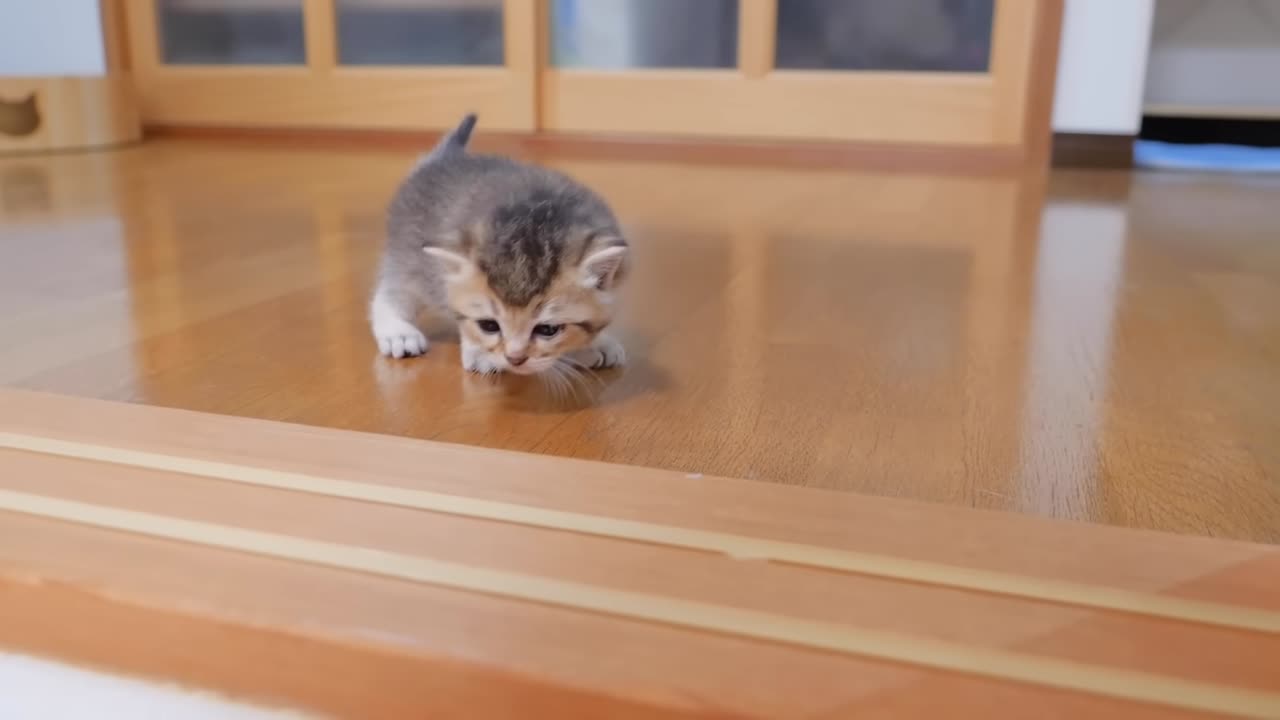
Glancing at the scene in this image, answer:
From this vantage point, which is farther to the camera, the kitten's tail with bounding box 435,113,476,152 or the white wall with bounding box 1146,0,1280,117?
the white wall with bounding box 1146,0,1280,117

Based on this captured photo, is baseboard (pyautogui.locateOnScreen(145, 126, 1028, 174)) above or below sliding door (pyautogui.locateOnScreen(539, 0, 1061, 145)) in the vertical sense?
below

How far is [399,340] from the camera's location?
1.17 metres

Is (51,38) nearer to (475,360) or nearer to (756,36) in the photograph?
(756,36)

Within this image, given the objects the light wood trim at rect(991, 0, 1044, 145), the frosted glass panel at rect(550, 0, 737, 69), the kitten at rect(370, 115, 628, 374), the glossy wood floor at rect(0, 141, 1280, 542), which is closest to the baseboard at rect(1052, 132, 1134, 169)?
the light wood trim at rect(991, 0, 1044, 145)

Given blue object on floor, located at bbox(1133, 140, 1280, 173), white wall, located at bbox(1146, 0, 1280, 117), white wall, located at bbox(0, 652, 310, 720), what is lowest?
white wall, located at bbox(0, 652, 310, 720)

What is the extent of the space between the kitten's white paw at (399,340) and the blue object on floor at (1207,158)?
2518 millimetres

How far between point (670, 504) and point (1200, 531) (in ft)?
1.22

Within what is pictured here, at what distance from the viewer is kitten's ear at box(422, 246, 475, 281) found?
1.05 m

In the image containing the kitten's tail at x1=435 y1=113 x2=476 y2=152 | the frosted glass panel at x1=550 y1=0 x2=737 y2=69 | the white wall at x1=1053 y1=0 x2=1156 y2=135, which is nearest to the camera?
the kitten's tail at x1=435 y1=113 x2=476 y2=152

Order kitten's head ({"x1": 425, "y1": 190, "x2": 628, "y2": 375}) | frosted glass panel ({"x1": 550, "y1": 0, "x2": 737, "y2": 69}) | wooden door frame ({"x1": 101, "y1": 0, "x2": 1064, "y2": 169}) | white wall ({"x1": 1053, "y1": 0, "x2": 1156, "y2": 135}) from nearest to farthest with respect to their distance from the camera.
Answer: kitten's head ({"x1": 425, "y1": 190, "x2": 628, "y2": 375})
white wall ({"x1": 1053, "y1": 0, "x2": 1156, "y2": 135})
wooden door frame ({"x1": 101, "y1": 0, "x2": 1064, "y2": 169})
frosted glass panel ({"x1": 550, "y1": 0, "x2": 737, "y2": 69})

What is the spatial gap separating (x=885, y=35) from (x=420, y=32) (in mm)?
1438

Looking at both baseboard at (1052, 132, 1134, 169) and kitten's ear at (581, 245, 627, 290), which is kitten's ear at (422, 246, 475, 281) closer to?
kitten's ear at (581, 245, 627, 290)

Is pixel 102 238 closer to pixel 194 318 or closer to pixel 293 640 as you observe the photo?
pixel 194 318

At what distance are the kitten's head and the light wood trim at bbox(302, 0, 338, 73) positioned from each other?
8.48 ft
